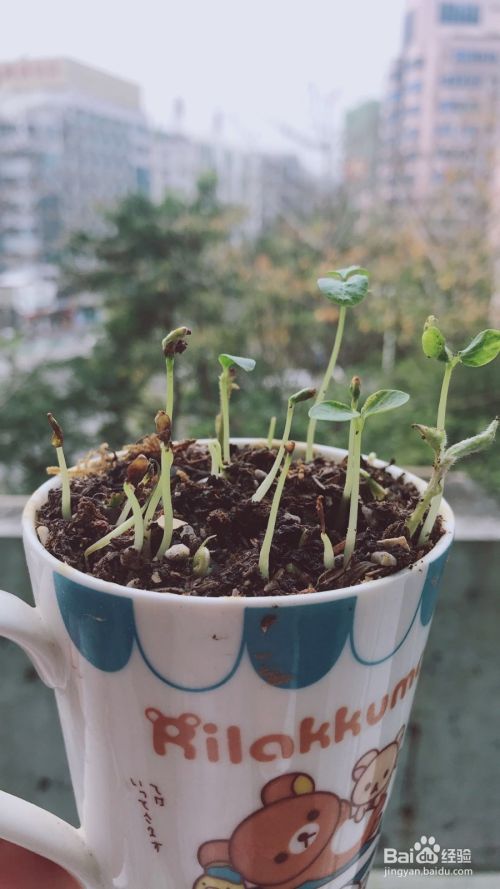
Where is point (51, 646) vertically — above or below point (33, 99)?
below

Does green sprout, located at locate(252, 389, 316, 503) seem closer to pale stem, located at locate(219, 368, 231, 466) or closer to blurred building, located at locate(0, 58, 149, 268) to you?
pale stem, located at locate(219, 368, 231, 466)

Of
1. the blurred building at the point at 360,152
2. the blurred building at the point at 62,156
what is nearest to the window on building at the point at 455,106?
the blurred building at the point at 360,152

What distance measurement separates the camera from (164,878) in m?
0.36

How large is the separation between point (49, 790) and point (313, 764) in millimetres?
508

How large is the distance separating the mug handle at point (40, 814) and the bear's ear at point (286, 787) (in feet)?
0.39

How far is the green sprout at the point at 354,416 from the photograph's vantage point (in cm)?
34

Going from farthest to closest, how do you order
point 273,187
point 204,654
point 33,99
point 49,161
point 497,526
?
1. point 273,187
2. point 49,161
3. point 33,99
4. point 497,526
5. point 204,654

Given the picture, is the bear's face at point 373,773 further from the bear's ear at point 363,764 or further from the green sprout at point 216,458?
the green sprout at point 216,458

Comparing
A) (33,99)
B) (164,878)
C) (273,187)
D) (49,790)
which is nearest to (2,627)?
(164,878)

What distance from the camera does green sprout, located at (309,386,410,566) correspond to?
1.12 feet

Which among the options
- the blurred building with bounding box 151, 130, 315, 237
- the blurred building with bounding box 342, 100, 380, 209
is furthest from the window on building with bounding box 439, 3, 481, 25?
the blurred building with bounding box 151, 130, 315, 237

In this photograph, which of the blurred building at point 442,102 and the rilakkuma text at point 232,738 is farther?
the blurred building at point 442,102

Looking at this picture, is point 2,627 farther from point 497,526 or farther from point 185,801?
point 497,526

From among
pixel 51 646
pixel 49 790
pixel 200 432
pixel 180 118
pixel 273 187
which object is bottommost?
pixel 49 790
